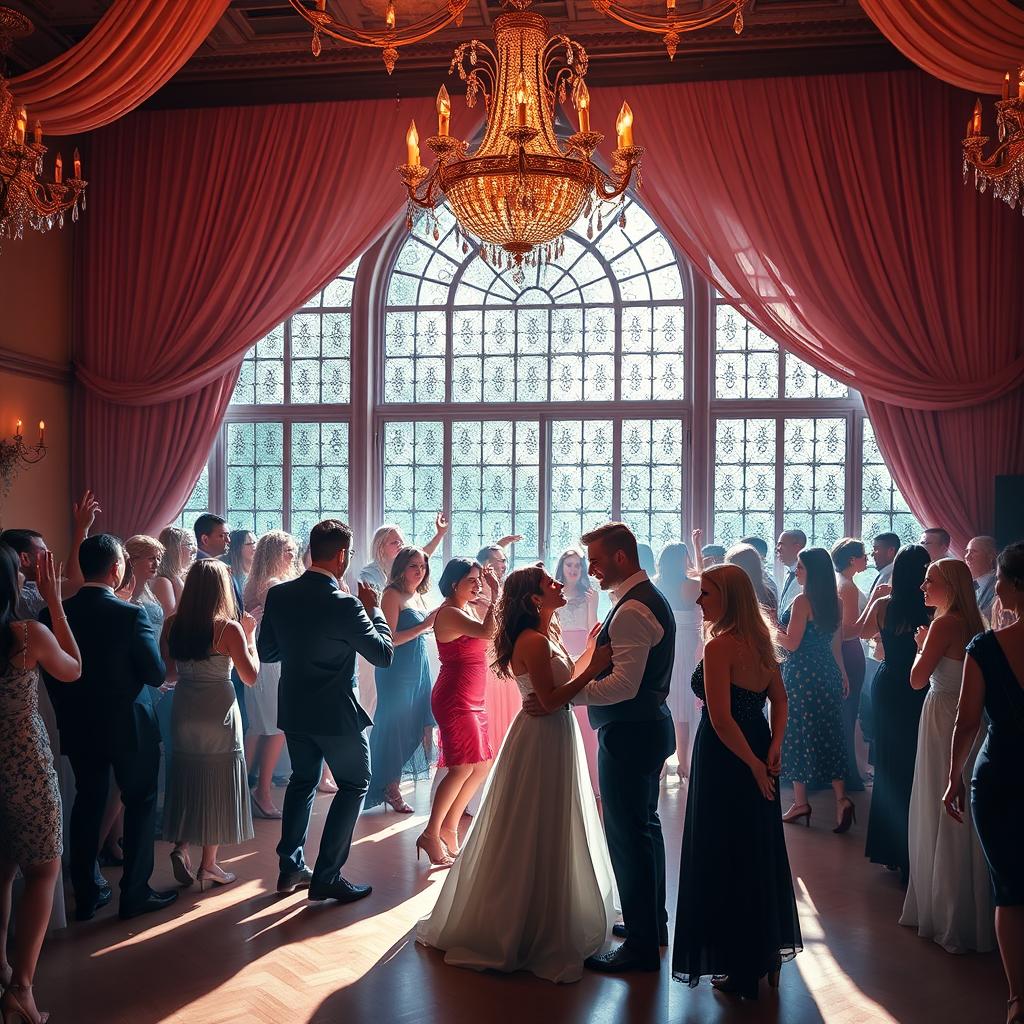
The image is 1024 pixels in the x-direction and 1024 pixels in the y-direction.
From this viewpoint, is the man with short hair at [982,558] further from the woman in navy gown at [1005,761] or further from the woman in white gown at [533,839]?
the woman in white gown at [533,839]

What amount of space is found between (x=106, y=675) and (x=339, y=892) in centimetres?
140

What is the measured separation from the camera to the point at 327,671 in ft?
14.7

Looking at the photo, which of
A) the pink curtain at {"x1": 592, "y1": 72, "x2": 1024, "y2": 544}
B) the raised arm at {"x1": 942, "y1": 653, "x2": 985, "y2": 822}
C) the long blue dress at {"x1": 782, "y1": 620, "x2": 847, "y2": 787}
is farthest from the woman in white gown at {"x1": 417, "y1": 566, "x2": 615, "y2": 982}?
the pink curtain at {"x1": 592, "y1": 72, "x2": 1024, "y2": 544}

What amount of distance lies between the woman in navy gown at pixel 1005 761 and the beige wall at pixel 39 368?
249 inches

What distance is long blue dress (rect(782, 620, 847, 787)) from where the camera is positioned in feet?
19.6

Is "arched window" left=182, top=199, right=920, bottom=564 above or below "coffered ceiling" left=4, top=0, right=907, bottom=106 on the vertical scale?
below

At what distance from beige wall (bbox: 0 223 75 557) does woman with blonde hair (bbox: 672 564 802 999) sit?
5577 mm

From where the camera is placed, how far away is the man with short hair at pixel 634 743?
3.80 meters

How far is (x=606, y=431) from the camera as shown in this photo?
8211 millimetres

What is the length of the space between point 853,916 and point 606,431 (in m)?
4.48

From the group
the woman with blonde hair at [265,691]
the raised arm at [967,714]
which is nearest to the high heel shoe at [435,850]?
the woman with blonde hair at [265,691]

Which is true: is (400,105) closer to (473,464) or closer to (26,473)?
(473,464)

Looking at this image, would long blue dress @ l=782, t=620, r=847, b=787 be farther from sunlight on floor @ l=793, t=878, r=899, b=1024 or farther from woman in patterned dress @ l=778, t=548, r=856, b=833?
sunlight on floor @ l=793, t=878, r=899, b=1024

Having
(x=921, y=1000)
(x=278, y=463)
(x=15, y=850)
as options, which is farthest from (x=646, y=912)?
(x=278, y=463)
